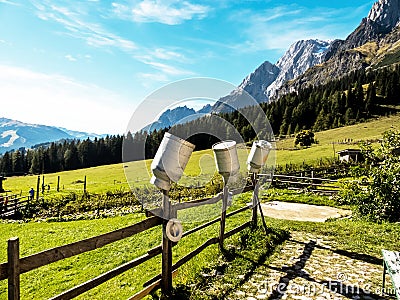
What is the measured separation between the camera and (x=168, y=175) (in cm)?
503

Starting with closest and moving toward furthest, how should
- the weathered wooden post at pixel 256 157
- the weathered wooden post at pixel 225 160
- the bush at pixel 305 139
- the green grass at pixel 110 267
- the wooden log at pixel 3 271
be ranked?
the wooden log at pixel 3 271 → the green grass at pixel 110 267 → the weathered wooden post at pixel 225 160 → the weathered wooden post at pixel 256 157 → the bush at pixel 305 139

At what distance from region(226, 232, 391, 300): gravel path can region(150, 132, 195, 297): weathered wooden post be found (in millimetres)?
1133

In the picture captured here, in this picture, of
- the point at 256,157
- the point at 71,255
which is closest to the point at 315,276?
the point at 256,157

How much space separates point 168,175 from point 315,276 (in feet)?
11.3

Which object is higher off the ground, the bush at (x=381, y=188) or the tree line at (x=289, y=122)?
the tree line at (x=289, y=122)

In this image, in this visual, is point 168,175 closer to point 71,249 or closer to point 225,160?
point 71,249

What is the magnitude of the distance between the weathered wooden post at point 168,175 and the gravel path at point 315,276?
A: 1.13 metres

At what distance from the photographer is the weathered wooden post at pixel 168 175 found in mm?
4996

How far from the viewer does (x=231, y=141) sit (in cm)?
702

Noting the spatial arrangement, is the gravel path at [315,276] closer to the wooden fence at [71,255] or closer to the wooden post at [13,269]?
the wooden fence at [71,255]

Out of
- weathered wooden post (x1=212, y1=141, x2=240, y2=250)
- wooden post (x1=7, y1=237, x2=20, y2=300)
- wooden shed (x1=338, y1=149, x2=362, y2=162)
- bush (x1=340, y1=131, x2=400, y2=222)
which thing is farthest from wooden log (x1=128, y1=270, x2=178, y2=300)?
wooden shed (x1=338, y1=149, x2=362, y2=162)

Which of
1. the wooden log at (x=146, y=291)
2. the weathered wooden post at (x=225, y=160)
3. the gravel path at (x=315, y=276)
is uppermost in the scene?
the weathered wooden post at (x=225, y=160)

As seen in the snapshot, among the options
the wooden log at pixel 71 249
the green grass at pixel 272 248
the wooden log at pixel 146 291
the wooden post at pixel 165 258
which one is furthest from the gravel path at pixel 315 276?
the wooden log at pixel 71 249

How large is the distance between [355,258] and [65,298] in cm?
Result: 595
